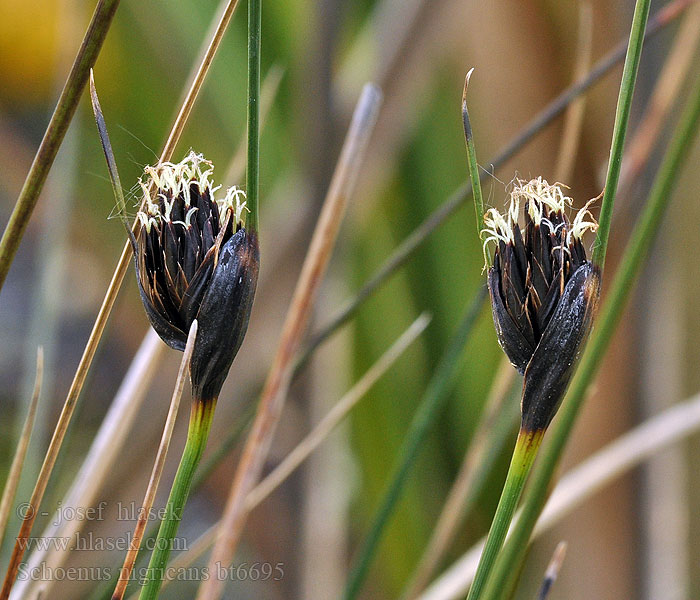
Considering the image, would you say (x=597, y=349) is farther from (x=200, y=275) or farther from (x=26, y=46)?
(x=26, y=46)

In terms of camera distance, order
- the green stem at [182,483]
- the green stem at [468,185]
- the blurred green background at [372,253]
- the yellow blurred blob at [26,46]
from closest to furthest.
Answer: the green stem at [182,483]
the green stem at [468,185]
the blurred green background at [372,253]
the yellow blurred blob at [26,46]

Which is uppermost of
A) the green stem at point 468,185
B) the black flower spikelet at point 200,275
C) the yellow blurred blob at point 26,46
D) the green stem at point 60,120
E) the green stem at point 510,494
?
the yellow blurred blob at point 26,46

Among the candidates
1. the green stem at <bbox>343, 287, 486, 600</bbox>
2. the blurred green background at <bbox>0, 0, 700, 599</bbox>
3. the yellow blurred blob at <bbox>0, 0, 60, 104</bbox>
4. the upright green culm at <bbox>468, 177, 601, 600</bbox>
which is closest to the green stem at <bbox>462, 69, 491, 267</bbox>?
the upright green culm at <bbox>468, 177, 601, 600</bbox>

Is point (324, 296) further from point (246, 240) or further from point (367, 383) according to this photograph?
point (246, 240)

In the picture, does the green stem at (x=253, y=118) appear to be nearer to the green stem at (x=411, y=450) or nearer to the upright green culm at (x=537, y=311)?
the upright green culm at (x=537, y=311)

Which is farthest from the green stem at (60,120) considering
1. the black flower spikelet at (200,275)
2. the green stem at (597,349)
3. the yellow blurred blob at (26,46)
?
the yellow blurred blob at (26,46)

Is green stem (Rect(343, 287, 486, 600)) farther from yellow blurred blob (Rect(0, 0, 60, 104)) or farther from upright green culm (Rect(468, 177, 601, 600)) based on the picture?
yellow blurred blob (Rect(0, 0, 60, 104))
